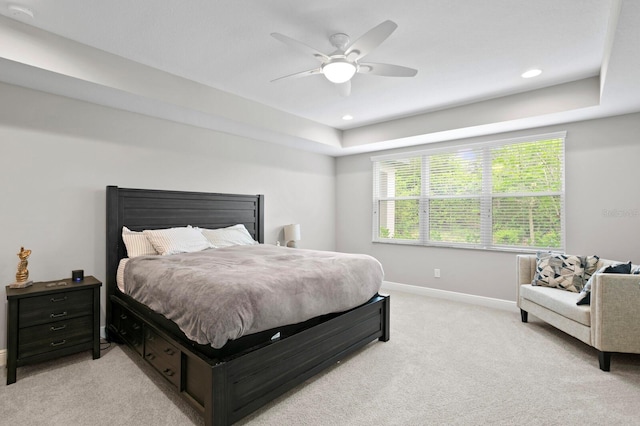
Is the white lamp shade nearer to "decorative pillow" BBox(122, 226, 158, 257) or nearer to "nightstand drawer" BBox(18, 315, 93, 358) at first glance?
"decorative pillow" BBox(122, 226, 158, 257)

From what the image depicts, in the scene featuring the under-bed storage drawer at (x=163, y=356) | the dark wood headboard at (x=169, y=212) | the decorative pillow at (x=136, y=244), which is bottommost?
the under-bed storage drawer at (x=163, y=356)

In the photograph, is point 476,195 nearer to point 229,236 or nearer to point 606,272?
point 606,272

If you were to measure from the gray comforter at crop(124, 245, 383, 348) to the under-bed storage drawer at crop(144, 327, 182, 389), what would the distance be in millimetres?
208

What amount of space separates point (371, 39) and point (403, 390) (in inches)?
96.0

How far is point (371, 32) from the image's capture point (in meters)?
2.04

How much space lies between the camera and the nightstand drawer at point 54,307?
2460 millimetres

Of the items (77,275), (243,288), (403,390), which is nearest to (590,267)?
(403,390)

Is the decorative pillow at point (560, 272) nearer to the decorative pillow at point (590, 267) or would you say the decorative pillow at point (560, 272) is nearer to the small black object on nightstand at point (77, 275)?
the decorative pillow at point (590, 267)

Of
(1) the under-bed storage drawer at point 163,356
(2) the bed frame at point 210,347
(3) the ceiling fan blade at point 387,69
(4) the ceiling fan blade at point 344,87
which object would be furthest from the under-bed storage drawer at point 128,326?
(3) the ceiling fan blade at point 387,69

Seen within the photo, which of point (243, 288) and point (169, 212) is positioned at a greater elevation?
point (169, 212)

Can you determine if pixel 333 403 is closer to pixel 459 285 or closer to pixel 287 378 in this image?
pixel 287 378

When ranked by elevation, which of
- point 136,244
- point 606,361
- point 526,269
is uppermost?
point 136,244

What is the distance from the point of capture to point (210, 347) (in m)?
1.88

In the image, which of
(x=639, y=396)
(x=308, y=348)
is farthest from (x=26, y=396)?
(x=639, y=396)
